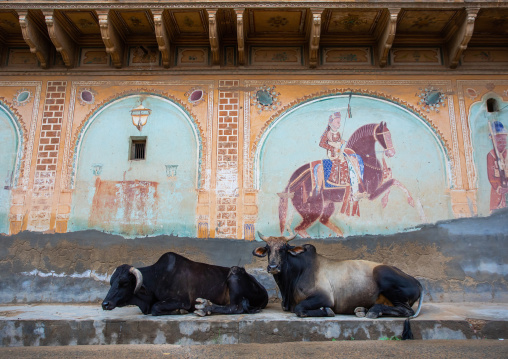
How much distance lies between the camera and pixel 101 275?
822cm

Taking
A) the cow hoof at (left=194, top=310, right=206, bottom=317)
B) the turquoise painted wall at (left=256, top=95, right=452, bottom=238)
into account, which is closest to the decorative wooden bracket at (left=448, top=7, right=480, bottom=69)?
the turquoise painted wall at (left=256, top=95, right=452, bottom=238)

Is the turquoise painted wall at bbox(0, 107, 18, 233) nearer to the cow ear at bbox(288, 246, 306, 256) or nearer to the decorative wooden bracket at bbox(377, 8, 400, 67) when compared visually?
the cow ear at bbox(288, 246, 306, 256)

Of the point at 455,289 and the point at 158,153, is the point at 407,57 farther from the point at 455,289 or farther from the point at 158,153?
the point at 158,153

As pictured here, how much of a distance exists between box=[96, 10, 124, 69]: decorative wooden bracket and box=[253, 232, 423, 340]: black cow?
17.5 feet

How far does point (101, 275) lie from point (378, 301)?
199 inches

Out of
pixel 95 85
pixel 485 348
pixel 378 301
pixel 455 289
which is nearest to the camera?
pixel 485 348

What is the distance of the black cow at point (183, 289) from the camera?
237 inches

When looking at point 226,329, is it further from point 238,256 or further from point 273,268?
point 238,256

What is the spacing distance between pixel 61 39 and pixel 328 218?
6.50 metres

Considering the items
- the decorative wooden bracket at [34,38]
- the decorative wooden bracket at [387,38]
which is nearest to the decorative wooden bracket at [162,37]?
the decorative wooden bracket at [34,38]

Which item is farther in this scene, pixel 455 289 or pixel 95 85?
pixel 95 85

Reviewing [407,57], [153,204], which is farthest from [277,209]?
[407,57]

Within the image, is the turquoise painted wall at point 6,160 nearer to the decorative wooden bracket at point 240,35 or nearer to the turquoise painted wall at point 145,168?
the turquoise painted wall at point 145,168

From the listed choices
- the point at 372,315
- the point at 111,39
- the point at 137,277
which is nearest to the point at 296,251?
the point at 372,315
